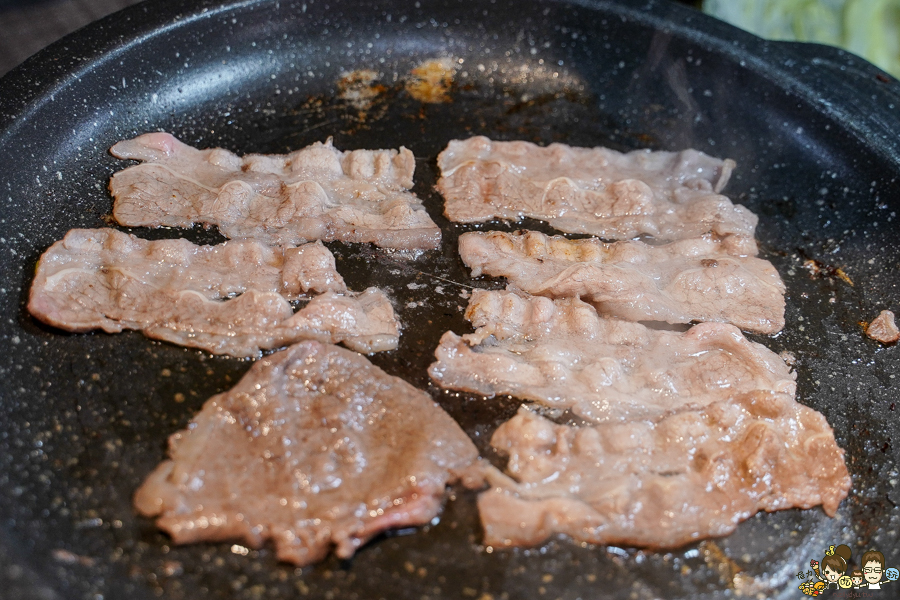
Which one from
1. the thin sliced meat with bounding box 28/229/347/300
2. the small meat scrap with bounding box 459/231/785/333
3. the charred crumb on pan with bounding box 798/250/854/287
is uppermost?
the thin sliced meat with bounding box 28/229/347/300

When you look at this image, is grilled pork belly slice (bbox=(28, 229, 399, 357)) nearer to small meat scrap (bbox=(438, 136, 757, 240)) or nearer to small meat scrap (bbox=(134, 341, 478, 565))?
small meat scrap (bbox=(134, 341, 478, 565))

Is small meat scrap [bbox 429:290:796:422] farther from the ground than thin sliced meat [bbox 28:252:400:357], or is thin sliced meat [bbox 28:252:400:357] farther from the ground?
thin sliced meat [bbox 28:252:400:357]

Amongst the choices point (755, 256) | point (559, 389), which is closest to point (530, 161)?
point (755, 256)

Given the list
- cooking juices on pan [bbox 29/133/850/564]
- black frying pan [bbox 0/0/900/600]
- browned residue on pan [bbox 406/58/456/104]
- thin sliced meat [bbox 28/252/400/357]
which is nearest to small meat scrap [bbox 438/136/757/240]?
cooking juices on pan [bbox 29/133/850/564]

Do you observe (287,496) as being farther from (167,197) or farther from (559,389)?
(167,197)

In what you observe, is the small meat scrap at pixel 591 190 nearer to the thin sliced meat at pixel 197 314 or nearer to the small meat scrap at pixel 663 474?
the thin sliced meat at pixel 197 314

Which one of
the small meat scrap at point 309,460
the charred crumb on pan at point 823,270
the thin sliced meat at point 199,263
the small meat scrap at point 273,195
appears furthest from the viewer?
the charred crumb on pan at point 823,270

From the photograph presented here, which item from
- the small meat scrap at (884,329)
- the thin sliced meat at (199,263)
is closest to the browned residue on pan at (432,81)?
the thin sliced meat at (199,263)

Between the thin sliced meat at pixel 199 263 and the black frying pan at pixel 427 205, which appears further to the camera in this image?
the thin sliced meat at pixel 199 263
